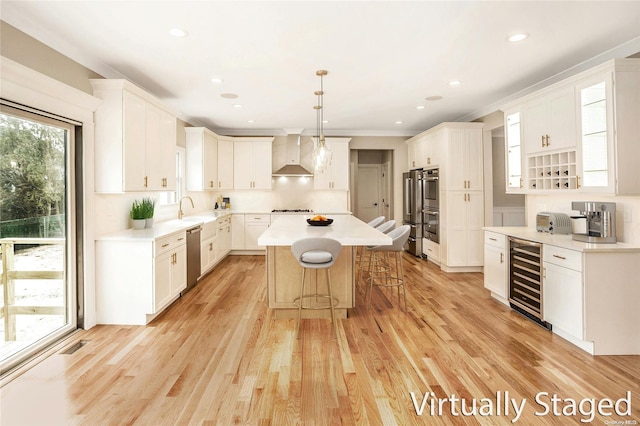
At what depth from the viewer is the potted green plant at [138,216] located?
420 cm

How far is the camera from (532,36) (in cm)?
305

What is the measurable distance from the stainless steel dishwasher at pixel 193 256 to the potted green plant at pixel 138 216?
568mm

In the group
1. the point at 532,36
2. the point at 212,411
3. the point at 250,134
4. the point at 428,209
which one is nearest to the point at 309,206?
the point at 250,134

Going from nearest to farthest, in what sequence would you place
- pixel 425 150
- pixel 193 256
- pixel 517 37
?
1. pixel 517 37
2. pixel 193 256
3. pixel 425 150

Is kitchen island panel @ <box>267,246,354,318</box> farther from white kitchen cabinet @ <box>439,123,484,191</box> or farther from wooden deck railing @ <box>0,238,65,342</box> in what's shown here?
white kitchen cabinet @ <box>439,123,484,191</box>

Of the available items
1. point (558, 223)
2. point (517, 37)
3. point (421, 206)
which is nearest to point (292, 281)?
point (558, 223)

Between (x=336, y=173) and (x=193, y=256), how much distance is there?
3.74 meters

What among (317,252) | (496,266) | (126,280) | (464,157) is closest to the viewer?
(317,252)

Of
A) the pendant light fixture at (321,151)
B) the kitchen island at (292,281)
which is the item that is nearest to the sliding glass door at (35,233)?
the kitchen island at (292,281)

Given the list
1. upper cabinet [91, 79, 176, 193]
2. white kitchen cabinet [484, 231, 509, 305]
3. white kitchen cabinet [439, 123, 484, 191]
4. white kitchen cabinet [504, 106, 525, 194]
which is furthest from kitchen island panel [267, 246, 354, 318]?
white kitchen cabinet [439, 123, 484, 191]

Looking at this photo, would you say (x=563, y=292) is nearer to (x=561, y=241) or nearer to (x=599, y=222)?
(x=561, y=241)

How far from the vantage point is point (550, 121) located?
364cm

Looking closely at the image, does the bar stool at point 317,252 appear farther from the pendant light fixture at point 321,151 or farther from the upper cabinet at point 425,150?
the upper cabinet at point 425,150

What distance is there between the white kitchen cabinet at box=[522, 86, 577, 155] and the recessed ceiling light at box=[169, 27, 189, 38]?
3632mm
